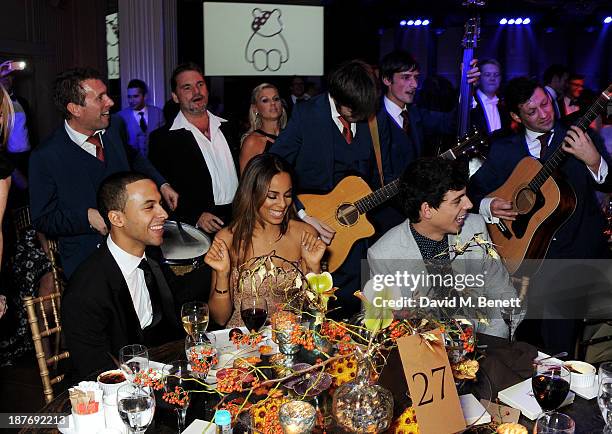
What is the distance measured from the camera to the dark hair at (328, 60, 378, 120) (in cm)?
361

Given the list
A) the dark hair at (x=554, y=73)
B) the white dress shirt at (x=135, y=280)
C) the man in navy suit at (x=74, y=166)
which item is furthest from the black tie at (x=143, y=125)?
the dark hair at (x=554, y=73)

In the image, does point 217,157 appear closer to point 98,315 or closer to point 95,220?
point 95,220

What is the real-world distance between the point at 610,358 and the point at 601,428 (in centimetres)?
118

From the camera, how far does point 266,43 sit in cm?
909

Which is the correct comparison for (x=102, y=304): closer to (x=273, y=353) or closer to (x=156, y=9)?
(x=273, y=353)

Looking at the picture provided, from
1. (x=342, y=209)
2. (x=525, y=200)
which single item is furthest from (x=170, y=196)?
(x=525, y=200)

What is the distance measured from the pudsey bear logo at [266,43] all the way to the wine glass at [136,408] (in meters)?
7.76

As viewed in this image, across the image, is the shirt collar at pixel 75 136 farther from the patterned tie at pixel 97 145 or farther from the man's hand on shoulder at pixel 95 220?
the man's hand on shoulder at pixel 95 220

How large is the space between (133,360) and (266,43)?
25.2ft

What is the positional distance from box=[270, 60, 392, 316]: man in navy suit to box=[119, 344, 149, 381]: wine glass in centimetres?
185

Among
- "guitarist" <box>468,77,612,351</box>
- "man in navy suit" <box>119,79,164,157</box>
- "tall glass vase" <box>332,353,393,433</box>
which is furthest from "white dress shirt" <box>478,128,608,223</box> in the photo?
"man in navy suit" <box>119,79,164,157</box>

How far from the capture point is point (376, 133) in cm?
394

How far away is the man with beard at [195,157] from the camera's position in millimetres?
4086

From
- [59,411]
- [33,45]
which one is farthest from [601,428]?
[33,45]
